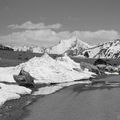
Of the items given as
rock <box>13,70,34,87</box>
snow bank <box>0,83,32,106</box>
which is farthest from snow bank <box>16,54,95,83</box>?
snow bank <box>0,83,32,106</box>

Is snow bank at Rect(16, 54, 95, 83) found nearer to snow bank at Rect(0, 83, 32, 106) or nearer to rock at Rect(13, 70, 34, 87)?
rock at Rect(13, 70, 34, 87)

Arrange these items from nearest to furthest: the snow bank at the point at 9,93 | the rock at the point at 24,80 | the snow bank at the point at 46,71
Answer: the snow bank at the point at 9,93 < the rock at the point at 24,80 < the snow bank at the point at 46,71

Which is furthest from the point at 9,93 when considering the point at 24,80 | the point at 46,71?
the point at 46,71

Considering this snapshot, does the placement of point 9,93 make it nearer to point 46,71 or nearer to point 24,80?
point 24,80

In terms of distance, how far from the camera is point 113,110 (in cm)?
1716

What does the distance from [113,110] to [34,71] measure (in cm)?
2440

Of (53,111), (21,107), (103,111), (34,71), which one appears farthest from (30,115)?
(34,71)

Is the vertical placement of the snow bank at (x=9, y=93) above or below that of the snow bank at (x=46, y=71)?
below

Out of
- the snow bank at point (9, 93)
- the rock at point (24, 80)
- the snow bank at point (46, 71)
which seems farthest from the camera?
the snow bank at point (46, 71)

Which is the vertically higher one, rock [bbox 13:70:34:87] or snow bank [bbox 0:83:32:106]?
rock [bbox 13:70:34:87]

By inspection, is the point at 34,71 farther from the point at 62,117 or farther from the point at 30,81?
the point at 62,117

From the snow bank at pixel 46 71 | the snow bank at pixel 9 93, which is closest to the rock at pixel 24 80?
the snow bank at pixel 46 71

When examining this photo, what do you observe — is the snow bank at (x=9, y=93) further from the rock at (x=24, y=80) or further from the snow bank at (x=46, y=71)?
the snow bank at (x=46, y=71)

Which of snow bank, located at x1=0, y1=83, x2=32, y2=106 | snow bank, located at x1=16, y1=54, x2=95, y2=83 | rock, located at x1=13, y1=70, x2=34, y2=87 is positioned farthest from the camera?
snow bank, located at x1=16, y1=54, x2=95, y2=83
